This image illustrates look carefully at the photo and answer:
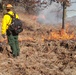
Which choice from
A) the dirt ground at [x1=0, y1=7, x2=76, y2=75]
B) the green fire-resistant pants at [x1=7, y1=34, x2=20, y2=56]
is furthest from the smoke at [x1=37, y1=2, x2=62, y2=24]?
the green fire-resistant pants at [x1=7, y1=34, x2=20, y2=56]

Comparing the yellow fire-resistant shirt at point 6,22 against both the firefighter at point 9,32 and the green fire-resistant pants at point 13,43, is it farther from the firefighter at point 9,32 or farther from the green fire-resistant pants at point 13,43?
the green fire-resistant pants at point 13,43

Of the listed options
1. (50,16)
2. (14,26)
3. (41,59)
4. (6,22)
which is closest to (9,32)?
(14,26)

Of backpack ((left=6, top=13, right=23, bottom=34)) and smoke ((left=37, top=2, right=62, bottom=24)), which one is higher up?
backpack ((left=6, top=13, right=23, bottom=34))

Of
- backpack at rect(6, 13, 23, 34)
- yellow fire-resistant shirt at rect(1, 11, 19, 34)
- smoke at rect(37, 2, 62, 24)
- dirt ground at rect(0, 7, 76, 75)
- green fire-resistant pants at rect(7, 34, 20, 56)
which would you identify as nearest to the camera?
dirt ground at rect(0, 7, 76, 75)

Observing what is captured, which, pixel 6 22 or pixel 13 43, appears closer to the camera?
pixel 6 22

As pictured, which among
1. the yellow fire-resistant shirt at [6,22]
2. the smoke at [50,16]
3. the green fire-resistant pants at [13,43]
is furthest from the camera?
the smoke at [50,16]

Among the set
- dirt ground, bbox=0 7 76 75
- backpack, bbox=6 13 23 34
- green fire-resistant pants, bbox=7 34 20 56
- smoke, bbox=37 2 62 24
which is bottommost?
smoke, bbox=37 2 62 24

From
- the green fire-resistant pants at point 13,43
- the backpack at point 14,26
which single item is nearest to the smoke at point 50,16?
the green fire-resistant pants at point 13,43

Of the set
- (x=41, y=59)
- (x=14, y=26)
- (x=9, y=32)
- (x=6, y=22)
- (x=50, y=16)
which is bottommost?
(x=50, y=16)

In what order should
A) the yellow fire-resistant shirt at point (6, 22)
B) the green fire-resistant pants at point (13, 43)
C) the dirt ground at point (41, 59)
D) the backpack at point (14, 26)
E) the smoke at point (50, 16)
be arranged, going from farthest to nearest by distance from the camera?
the smoke at point (50, 16) → the green fire-resistant pants at point (13, 43) → the backpack at point (14, 26) → the yellow fire-resistant shirt at point (6, 22) → the dirt ground at point (41, 59)

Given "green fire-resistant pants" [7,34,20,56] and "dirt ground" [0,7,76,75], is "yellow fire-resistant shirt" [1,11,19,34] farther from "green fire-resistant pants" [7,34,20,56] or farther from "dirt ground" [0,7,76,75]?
"dirt ground" [0,7,76,75]

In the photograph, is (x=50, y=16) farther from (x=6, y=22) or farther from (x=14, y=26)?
(x=6, y=22)

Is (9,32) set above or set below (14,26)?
below

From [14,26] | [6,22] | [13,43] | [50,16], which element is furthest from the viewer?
[50,16]
